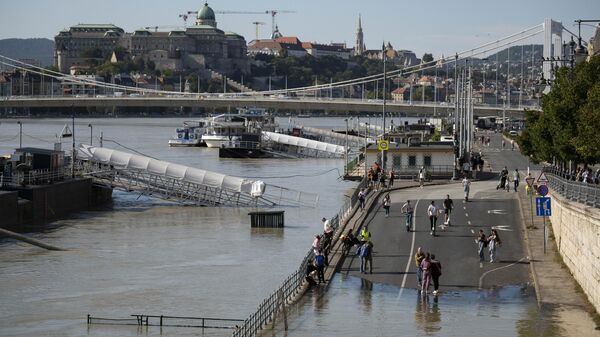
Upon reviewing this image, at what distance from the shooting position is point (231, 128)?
132 meters

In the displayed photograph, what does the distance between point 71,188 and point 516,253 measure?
27225 mm

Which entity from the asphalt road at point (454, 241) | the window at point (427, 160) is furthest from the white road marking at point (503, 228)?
the window at point (427, 160)

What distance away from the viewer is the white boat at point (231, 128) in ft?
411

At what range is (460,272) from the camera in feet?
109

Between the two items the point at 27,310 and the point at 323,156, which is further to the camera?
the point at 323,156

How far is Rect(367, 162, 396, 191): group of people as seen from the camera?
56.0 meters

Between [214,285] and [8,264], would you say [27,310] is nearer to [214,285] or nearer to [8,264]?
[214,285]

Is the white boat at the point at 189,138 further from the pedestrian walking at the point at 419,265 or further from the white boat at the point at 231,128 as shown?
the pedestrian walking at the point at 419,265

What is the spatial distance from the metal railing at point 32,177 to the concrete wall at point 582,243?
84.8 feet

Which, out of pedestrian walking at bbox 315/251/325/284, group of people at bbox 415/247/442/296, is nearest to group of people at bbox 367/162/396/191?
pedestrian walking at bbox 315/251/325/284

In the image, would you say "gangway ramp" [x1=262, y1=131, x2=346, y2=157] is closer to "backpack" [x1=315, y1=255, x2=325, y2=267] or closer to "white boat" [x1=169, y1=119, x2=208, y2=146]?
"white boat" [x1=169, y1=119, x2=208, y2=146]

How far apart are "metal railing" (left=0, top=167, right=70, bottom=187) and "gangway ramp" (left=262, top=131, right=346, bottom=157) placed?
54.7 meters

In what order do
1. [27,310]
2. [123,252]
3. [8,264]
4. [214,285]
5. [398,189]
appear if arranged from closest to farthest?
[27,310], [214,285], [8,264], [123,252], [398,189]

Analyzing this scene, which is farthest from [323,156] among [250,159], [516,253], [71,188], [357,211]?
[516,253]
